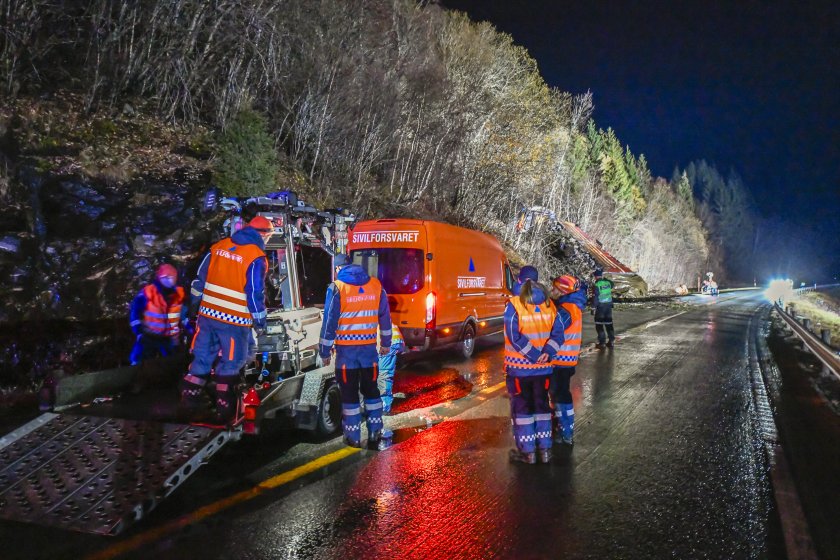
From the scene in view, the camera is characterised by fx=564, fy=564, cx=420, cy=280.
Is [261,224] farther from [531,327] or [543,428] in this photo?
[543,428]

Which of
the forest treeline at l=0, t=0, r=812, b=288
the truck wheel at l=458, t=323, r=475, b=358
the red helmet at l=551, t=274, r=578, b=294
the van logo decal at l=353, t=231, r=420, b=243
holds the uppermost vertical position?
the forest treeline at l=0, t=0, r=812, b=288

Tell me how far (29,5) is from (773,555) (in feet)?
50.8

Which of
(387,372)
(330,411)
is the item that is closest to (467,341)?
(387,372)

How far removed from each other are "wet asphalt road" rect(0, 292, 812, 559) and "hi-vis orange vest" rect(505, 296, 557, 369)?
3.14 feet

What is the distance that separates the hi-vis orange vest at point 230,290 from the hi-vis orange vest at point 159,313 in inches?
86.1

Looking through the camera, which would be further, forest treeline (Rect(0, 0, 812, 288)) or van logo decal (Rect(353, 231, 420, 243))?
forest treeline (Rect(0, 0, 812, 288))

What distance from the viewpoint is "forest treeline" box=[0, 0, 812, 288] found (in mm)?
13414

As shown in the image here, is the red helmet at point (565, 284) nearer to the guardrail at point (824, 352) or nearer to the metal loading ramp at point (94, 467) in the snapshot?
the metal loading ramp at point (94, 467)

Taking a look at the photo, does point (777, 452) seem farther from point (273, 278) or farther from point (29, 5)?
→ point (29, 5)

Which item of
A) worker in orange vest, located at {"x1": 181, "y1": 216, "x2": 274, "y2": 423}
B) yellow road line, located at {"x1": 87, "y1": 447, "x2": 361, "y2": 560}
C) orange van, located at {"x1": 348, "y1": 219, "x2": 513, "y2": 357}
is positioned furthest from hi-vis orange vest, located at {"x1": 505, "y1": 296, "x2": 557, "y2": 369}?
orange van, located at {"x1": 348, "y1": 219, "x2": 513, "y2": 357}

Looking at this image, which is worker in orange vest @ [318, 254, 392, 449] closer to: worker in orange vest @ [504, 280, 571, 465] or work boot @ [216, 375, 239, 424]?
work boot @ [216, 375, 239, 424]

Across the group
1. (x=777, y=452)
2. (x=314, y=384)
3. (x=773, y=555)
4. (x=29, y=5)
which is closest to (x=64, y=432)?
(x=314, y=384)

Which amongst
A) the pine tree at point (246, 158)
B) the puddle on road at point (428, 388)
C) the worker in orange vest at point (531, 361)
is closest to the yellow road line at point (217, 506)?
the worker in orange vest at point (531, 361)

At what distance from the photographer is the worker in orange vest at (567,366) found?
5789 millimetres
